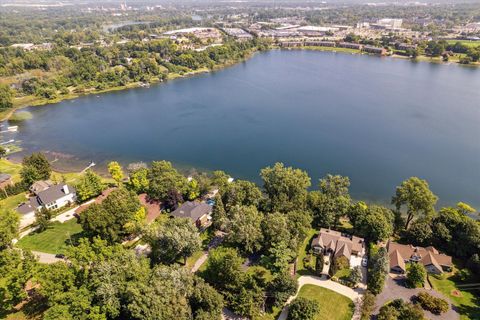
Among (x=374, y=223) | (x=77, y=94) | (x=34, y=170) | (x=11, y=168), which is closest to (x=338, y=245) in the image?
(x=374, y=223)

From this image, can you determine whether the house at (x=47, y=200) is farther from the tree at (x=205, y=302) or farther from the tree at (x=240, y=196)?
the tree at (x=205, y=302)

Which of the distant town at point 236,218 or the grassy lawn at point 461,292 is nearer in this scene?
the distant town at point 236,218

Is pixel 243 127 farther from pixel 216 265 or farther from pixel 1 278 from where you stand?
pixel 1 278

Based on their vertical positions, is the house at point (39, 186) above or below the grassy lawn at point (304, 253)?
above

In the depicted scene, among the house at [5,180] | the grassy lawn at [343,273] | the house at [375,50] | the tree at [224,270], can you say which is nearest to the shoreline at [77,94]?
the house at [5,180]

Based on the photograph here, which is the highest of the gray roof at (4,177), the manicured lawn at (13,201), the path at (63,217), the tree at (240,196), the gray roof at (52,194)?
the tree at (240,196)

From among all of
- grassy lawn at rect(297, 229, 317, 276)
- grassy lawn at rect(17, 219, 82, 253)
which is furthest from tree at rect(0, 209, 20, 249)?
grassy lawn at rect(297, 229, 317, 276)
